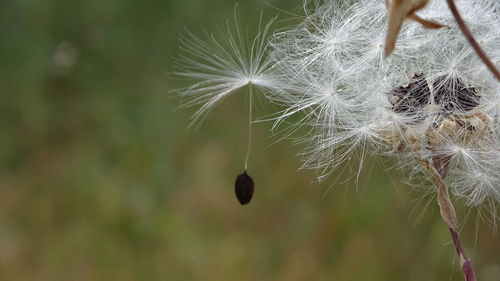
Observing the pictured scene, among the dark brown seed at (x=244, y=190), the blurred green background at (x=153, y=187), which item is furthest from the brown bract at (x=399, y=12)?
the blurred green background at (x=153, y=187)

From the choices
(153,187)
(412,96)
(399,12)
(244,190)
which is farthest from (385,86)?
(153,187)

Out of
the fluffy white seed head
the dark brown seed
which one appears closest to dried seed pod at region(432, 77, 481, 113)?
the fluffy white seed head

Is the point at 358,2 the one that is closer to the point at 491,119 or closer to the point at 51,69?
the point at 491,119

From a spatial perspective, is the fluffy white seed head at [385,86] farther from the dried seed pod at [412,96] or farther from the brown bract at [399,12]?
the brown bract at [399,12]

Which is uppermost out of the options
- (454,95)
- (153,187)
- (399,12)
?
(153,187)

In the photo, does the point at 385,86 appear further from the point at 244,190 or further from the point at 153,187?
the point at 153,187

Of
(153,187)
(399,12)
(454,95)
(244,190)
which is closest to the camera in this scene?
(399,12)

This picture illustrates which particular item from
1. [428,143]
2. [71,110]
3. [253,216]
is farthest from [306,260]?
[428,143]

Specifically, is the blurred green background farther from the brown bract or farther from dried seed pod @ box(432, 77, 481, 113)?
the brown bract
